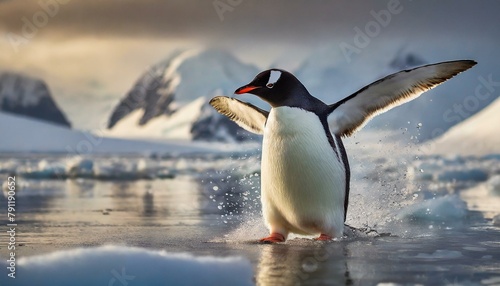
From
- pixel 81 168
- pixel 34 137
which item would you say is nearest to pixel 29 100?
pixel 34 137

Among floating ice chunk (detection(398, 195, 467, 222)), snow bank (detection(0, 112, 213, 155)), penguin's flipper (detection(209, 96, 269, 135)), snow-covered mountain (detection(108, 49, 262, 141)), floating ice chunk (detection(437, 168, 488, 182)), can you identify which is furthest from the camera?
snow-covered mountain (detection(108, 49, 262, 141))

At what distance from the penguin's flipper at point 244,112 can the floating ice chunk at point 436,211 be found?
4.96 feet

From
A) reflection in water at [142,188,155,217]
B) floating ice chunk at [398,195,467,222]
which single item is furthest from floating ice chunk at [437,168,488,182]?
floating ice chunk at [398,195,467,222]

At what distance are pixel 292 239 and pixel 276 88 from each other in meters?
0.94

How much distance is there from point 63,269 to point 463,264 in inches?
67.7

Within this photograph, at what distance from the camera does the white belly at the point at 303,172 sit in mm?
4184

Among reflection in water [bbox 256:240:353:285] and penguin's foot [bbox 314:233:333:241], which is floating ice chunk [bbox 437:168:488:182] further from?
reflection in water [bbox 256:240:353:285]

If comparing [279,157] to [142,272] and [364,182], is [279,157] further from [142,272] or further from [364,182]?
[364,182]

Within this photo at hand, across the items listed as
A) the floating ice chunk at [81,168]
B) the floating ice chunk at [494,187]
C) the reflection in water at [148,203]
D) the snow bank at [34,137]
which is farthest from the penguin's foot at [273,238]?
the snow bank at [34,137]

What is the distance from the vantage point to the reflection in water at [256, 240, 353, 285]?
2.86 meters

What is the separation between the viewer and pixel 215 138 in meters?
95.2

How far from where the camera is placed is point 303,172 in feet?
13.9

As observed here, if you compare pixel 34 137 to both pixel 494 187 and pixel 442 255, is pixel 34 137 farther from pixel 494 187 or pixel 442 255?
pixel 442 255

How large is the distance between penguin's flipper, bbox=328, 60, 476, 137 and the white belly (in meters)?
0.26
